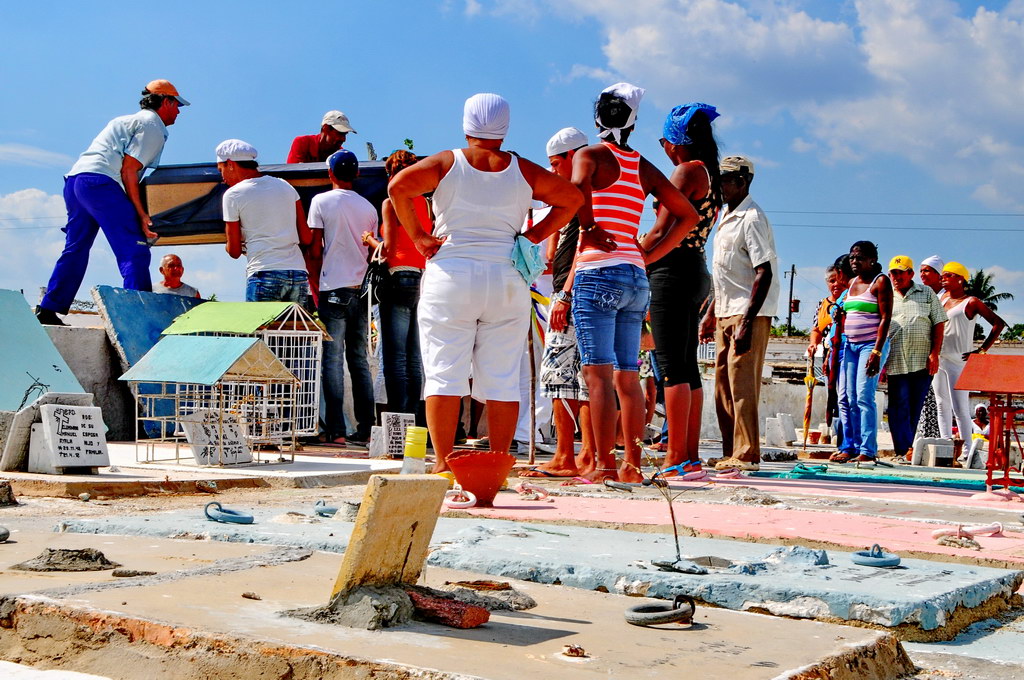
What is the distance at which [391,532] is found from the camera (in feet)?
8.36

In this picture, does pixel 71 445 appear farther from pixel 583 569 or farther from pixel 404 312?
pixel 583 569

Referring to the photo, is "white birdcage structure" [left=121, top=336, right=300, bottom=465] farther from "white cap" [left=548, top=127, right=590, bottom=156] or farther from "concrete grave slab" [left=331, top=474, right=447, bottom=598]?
"concrete grave slab" [left=331, top=474, right=447, bottom=598]

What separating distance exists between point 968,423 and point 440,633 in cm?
921

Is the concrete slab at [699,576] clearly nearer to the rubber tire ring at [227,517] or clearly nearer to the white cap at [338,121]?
the rubber tire ring at [227,517]

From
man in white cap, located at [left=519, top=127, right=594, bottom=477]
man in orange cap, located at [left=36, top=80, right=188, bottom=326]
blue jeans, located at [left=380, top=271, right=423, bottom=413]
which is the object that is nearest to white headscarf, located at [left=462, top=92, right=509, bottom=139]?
man in white cap, located at [left=519, top=127, right=594, bottom=477]

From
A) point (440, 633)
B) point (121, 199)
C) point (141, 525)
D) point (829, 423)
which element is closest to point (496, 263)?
point (141, 525)

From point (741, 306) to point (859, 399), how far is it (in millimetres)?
2624

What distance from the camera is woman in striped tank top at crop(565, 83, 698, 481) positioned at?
5914mm

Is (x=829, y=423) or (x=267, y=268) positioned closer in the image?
(x=267, y=268)

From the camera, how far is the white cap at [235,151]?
8977mm

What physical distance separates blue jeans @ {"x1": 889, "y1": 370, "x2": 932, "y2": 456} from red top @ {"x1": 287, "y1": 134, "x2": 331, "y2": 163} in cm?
616

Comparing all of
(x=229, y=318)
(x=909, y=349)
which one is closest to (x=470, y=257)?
(x=229, y=318)

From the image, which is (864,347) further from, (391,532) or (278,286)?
(391,532)

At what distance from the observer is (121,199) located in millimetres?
9094
